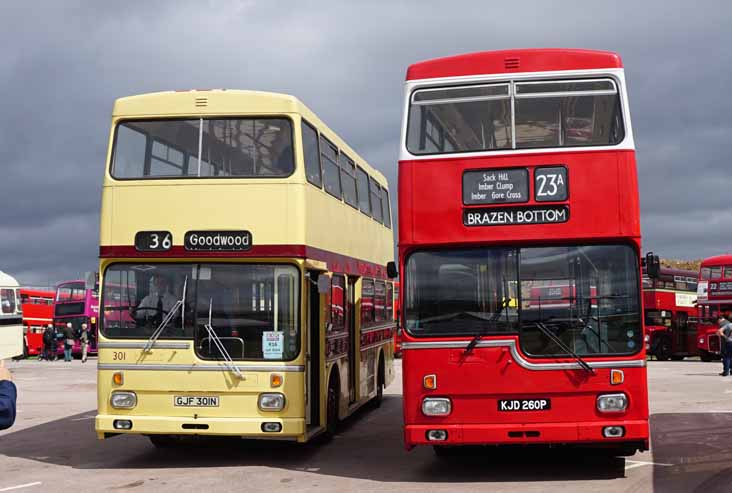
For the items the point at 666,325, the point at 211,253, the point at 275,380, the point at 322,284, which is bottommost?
the point at 275,380

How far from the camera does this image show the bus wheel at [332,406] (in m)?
13.9

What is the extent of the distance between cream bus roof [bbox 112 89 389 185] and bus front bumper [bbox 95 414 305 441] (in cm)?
366

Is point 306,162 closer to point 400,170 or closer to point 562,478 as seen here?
point 400,170

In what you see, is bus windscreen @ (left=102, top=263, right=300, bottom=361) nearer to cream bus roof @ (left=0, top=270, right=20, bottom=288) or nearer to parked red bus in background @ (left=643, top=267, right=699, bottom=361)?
cream bus roof @ (left=0, top=270, right=20, bottom=288)

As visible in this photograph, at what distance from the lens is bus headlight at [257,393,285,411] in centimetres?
1166

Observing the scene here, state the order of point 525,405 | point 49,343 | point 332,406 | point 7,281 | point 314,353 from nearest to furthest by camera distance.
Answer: point 7,281
point 525,405
point 314,353
point 332,406
point 49,343

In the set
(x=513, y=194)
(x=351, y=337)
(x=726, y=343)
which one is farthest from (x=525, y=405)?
(x=726, y=343)

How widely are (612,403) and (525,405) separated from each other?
0.88 m

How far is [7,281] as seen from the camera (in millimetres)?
6922

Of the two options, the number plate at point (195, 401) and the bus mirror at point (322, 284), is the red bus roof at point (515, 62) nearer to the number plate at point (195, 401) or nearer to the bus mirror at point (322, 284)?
the bus mirror at point (322, 284)

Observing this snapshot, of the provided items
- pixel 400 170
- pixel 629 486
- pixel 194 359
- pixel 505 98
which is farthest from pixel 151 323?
pixel 629 486

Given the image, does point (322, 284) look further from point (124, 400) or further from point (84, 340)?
point (84, 340)

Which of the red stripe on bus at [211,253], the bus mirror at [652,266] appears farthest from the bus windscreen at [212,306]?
the bus mirror at [652,266]

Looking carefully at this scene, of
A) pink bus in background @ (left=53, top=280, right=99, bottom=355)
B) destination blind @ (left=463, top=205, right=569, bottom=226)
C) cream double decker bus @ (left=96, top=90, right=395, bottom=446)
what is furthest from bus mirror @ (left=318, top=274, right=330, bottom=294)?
pink bus in background @ (left=53, top=280, right=99, bottom=355)
